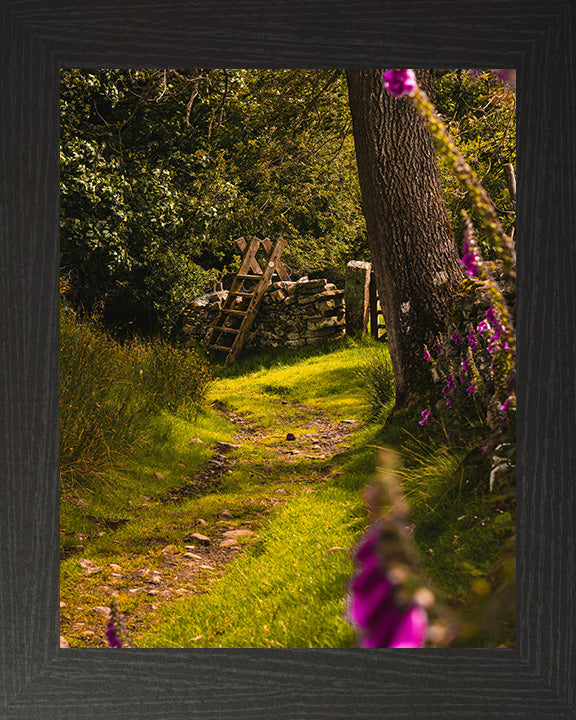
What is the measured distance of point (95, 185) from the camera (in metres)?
4.77

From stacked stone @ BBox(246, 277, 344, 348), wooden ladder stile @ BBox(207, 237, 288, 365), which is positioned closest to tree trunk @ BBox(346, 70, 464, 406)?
wooden ladder stile @ BBox(207, 237, 288, 365)

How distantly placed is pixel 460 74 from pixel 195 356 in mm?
2804

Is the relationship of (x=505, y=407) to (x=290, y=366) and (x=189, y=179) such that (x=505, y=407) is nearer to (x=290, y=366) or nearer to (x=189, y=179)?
(x=290, y=366)

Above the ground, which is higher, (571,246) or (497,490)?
(571,246)

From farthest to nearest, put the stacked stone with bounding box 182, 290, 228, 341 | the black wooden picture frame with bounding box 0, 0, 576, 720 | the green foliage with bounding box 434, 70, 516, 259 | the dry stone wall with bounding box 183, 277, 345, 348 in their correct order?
1. the dry stone wall with bounding box 183, 277, 345, 348
2. the stacked stone with bounding box 182, 290, 228, 341
3. the green foliage with bounding box 434, 70, 516, 259
4. the black wooden picture frame with bounding box 0, 0, 576, 720

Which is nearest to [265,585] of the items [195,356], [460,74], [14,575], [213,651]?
[213,651]

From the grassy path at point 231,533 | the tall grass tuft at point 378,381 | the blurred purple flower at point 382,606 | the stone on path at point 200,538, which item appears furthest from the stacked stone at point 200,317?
the blurred purple flower at point 382,606

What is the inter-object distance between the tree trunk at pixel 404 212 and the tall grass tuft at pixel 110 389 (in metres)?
1.64

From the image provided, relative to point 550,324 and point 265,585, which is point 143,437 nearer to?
point 265,585

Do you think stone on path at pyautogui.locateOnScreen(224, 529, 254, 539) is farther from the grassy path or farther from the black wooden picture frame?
the black wooden picture frame

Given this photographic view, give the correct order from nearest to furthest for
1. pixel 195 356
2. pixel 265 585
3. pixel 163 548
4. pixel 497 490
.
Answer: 1. pixel 497 490
2. pixel 265 585
3. pixel 163 548
4. pixel 195 356

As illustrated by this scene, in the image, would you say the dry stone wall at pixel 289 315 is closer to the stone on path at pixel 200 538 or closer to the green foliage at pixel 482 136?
the green foliage at pixel 482 136

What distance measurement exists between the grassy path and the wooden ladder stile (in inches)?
48.2

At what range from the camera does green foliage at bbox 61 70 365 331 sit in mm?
Result: 4027
